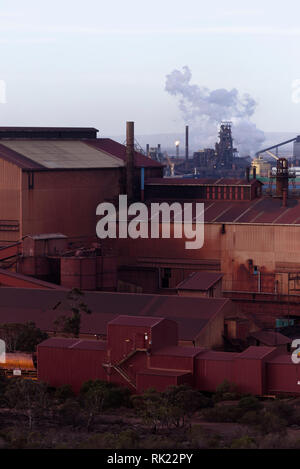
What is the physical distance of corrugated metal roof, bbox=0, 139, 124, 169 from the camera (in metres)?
69.8

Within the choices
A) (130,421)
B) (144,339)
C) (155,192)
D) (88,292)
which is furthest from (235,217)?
(130,421)

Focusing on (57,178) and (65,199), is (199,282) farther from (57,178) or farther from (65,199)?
(57,178)

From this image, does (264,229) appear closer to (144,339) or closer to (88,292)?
(88,292)

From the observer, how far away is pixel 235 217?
218 ft

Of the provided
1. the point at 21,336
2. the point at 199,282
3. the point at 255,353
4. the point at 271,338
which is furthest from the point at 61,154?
the point at 255,353

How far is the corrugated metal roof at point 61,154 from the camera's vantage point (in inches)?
2749

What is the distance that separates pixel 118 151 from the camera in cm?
7938

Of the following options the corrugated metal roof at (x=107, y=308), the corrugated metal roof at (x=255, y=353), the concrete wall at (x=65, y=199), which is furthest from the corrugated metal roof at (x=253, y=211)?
the corrugated metal roof at (x=255, y=353)

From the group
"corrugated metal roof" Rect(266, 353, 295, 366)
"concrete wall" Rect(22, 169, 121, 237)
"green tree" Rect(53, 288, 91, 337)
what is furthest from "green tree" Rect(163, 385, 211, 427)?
"concrete wall" Rect(22, 169, 121, 237)

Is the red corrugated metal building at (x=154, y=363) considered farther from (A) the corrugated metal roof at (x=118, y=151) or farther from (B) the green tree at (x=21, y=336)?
(A) the corrugated metal roof at (x=118, y=151)

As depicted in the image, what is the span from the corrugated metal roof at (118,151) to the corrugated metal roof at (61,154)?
0.83 metres

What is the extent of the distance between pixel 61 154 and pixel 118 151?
23.9 feet

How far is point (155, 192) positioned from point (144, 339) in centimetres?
2922

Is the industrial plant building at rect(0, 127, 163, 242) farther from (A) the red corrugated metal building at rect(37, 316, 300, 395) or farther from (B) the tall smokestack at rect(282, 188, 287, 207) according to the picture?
(A) the red corrugated metal building at rect(37, 316, 300, 395)
